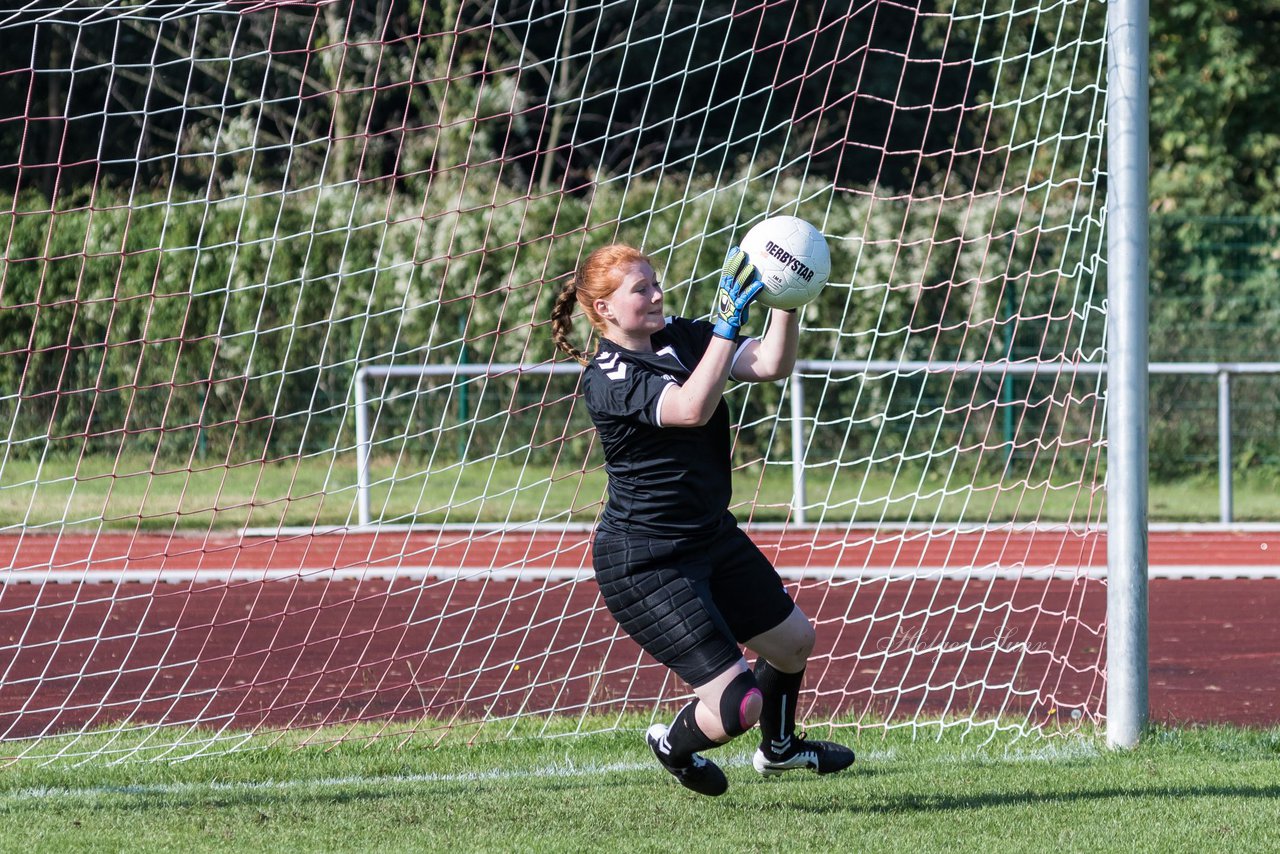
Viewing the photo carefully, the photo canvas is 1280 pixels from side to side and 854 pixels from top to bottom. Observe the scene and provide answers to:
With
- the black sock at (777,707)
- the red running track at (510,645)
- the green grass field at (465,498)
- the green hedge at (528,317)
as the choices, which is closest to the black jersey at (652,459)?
the black sock at (777,707)

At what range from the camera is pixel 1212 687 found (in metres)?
6.58

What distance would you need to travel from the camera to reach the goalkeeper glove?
3.84 metres

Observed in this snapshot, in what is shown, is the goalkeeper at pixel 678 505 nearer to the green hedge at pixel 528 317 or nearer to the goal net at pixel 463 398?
the goal net at pixel 463 398

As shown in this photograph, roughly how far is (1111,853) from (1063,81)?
13.0 meters

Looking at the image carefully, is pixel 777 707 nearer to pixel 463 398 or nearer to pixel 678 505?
pixel 678 505

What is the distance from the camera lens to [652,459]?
13.5ft

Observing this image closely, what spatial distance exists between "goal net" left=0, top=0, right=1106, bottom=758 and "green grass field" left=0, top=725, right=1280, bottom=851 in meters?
0.40

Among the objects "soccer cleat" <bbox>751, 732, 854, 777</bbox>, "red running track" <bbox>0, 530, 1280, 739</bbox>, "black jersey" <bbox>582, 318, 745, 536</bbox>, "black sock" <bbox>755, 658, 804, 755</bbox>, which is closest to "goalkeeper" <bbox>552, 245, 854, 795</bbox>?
"black jersey" <bbox>582, 318, 745, 536</bbox>

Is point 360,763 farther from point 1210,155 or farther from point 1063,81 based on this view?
point 1210,155

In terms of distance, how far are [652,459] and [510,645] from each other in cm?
358

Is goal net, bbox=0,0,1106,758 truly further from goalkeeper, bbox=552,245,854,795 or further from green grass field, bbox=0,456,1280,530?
goalkeeper, bbox=552,245,854,795

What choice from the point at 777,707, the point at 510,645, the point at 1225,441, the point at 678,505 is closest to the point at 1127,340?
the point at 777,707

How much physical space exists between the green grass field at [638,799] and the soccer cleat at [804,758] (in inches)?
3.9

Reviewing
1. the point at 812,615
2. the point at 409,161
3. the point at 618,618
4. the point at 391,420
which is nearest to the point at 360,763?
the point at 618,618
